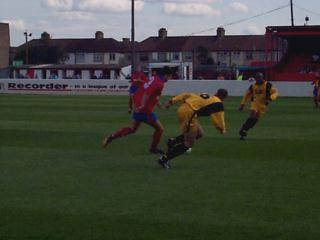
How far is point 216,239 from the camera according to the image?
29.5 feet

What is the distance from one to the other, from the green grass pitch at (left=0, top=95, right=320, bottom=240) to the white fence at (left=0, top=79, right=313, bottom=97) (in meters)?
27.6

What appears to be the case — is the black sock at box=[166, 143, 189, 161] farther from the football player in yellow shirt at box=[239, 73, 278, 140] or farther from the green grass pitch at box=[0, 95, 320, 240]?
the football player in yellow shirt at box=[239, 73, 278, 140]

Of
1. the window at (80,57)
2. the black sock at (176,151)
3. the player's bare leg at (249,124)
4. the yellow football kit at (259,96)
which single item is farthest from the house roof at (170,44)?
the black sock at (176,151)

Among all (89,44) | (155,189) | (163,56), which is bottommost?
(155,189)

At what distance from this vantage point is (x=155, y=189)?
12344 millimetres

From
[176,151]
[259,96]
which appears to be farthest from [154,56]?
[176,151]

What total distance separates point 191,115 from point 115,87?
3955 centimetres

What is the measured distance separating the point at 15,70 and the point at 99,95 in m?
32.5

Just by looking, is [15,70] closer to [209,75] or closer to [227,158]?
[209,75]

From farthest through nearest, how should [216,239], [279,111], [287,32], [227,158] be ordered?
[287,32]
[279,111]
[227,158]
[216,239]

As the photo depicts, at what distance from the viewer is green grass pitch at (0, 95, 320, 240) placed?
31.1 feet

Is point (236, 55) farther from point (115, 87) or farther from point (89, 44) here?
point (115, 87)

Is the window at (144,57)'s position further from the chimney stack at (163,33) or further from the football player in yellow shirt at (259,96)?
the football player in yellow shirt at (259,96)

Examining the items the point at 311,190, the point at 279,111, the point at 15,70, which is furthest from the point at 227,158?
the point at 15,70
